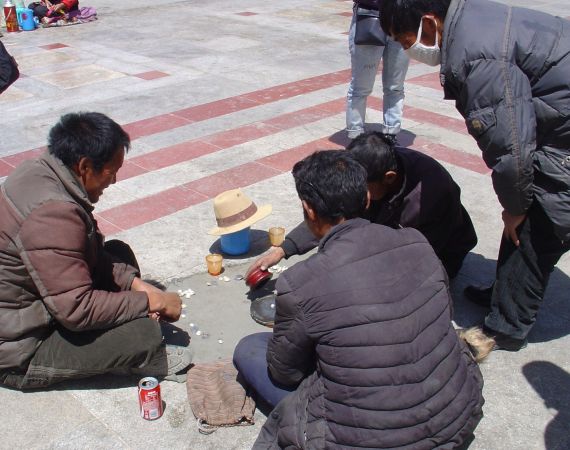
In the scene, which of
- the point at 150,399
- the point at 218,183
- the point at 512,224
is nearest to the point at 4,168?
the point at 218,183

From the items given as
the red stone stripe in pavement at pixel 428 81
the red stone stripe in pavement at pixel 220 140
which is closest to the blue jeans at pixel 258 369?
the red stone stripe in pavement at pixel 220 140

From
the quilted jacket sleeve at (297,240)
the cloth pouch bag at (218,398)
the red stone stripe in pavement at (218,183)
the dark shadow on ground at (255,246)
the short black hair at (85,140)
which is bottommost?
the red stone stripe in pavement at (218,183)

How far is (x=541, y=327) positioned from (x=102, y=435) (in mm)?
2267

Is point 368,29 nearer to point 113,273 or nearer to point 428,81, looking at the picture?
point 428,81

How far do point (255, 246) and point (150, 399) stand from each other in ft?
5.44

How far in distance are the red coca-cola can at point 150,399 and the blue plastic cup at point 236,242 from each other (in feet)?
4.62

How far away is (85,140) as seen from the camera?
2742mm

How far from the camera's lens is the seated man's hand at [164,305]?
9.91 feet

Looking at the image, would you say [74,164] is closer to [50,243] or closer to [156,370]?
[50,243]

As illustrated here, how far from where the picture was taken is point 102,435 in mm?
2805

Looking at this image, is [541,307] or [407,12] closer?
[407,12]

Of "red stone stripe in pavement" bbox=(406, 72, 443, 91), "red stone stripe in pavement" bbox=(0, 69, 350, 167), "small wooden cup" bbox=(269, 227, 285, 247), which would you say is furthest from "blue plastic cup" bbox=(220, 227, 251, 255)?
"red stone stripe in pavement" bbox=(406, 72, 443, 91)

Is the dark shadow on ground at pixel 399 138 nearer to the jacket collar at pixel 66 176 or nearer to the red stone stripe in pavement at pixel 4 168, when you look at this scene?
the red stone stripe in pavement at pixel 4 168

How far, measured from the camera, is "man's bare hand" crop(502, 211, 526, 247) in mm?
3094
